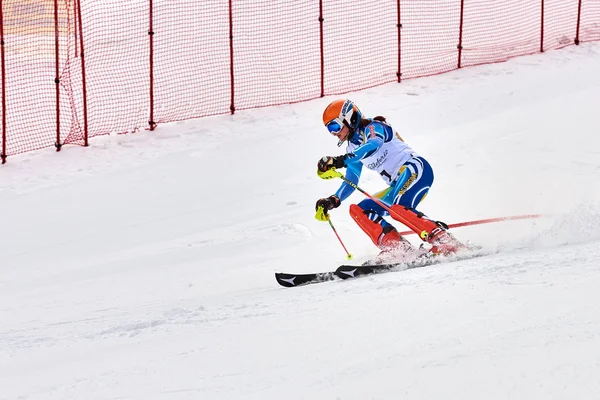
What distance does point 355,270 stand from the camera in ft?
26.0

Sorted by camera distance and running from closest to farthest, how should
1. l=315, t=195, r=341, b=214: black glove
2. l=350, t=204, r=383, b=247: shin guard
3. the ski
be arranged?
the ski
l=350, t=204, r=383, b=247: shin guard
l=315, t=195, r=341, b=214: black glove

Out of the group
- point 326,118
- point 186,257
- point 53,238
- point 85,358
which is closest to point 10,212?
point 53,238

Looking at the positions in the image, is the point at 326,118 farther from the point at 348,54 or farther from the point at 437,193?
the point at 348,54

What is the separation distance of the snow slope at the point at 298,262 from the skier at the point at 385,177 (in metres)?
0.60

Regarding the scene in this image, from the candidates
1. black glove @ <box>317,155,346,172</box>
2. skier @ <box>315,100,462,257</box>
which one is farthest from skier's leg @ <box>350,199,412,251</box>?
black glove @ <box>317,155,346,172</box>

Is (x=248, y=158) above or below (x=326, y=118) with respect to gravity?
below

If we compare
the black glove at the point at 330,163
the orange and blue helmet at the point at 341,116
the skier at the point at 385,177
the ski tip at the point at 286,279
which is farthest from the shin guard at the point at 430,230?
the ski tip at the point at 286,279

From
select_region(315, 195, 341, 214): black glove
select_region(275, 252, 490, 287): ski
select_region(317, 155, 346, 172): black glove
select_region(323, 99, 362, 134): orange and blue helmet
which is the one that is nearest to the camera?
select_region(275, 252, 490, 287): ski

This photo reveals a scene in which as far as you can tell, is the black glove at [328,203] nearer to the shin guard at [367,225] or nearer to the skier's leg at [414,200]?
A: the shin guard at [367,225]

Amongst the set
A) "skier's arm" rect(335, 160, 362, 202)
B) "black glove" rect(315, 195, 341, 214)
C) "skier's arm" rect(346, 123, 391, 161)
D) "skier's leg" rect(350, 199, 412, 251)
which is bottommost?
"skier's leg" rect(350, 199, 412, 251)

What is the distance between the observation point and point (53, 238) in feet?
33.9

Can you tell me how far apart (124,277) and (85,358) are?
2842 mm

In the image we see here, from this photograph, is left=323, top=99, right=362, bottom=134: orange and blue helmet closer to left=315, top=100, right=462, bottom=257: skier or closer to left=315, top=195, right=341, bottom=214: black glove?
left=315, top=100, right=462, bottom=257: skier

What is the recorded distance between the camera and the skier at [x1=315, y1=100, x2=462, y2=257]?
8133mm
